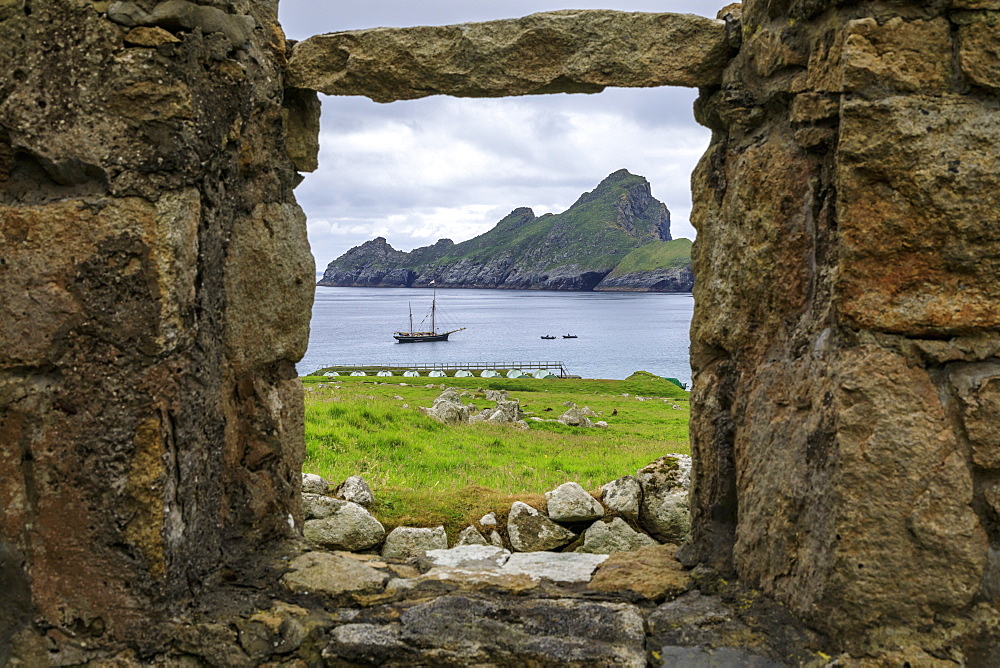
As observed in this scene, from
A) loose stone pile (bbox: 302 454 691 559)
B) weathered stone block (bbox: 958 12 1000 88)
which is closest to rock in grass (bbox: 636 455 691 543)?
loose stone pile (bbox: 302 454 691 559)

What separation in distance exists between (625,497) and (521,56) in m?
3.98

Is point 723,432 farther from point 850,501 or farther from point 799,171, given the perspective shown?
point 799,171

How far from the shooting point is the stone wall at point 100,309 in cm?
345

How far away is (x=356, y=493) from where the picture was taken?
6.60m

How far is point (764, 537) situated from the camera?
3.81m

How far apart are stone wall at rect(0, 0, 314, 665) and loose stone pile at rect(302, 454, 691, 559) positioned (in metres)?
2.20

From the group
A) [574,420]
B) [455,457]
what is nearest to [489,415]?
[574,420]

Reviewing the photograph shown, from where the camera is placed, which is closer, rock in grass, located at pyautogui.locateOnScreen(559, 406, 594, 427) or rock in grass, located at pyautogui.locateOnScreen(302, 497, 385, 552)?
rock in grass, located at pyautogui.locateOnScreen(302, 497, 385, 552)

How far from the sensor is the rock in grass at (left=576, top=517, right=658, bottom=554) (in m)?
6.20

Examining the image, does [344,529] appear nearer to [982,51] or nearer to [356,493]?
[356,493]

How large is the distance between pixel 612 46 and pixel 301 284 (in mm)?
2403

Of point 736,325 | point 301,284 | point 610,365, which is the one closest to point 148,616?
→ point 301,284

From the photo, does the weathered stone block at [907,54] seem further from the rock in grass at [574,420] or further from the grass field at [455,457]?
the rock in grass at [574,420]

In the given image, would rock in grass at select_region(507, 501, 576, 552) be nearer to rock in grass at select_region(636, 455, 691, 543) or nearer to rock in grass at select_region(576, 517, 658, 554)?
rock in grass at select_region(576, 517, 658, 554)
